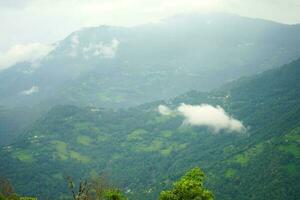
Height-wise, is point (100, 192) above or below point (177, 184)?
below

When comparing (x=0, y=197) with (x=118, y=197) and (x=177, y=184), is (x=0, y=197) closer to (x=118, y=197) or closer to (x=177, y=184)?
(x=118, y=197)

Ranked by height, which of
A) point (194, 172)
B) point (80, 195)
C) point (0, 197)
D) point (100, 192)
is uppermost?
point (80, 195)

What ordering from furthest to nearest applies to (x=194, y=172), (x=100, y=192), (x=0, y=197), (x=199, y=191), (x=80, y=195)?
(x=0, y=197) < (x=100, y=192) < (x=194, y=172) < (x=199, y=191) < (x=80, y=195)

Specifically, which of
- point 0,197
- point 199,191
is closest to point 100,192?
point 199,191

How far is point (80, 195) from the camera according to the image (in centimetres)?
5122

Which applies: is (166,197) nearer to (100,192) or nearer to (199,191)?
(199,191)

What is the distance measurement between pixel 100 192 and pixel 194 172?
16090 millimetres

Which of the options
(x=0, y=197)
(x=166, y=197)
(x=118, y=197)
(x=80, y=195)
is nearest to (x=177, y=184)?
(x=166, y=197)

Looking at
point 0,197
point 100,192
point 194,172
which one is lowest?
point 0,197

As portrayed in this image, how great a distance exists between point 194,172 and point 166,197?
689 cm

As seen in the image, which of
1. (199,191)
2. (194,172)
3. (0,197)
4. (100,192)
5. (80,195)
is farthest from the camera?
(0,197)

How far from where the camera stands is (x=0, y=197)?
381 ft

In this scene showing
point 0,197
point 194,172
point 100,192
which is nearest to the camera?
point 194,172

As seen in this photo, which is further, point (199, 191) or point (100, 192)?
point (100, 192)
